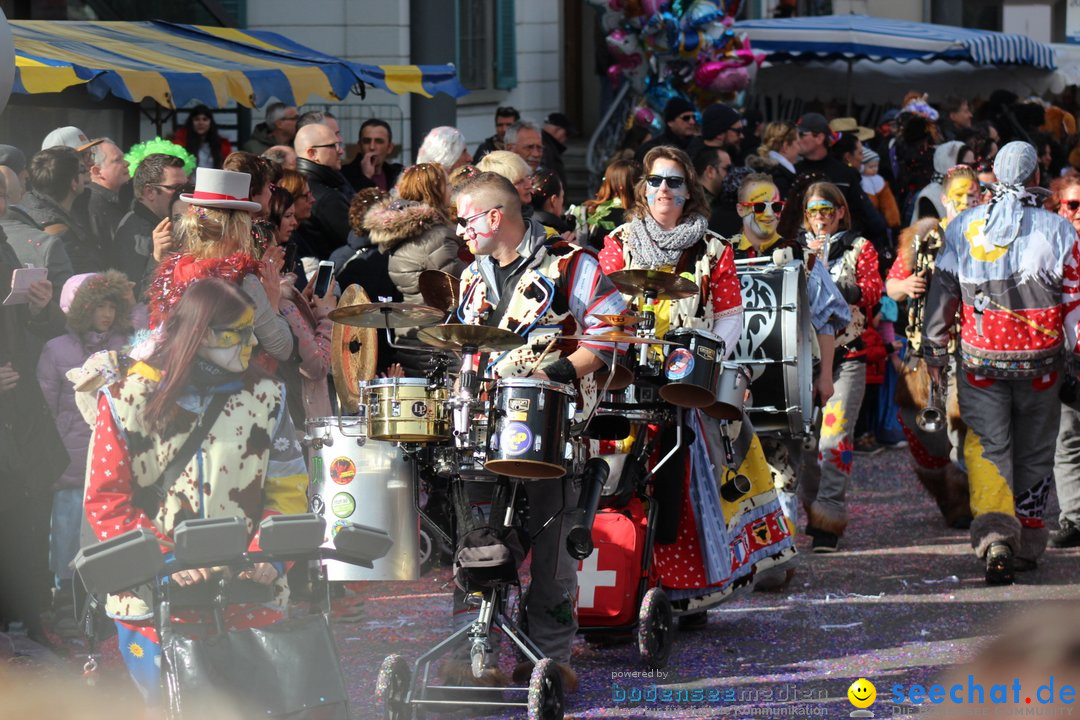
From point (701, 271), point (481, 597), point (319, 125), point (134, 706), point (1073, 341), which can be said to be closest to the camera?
point (134, 706)

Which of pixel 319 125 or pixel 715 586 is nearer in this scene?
pixel 715 586

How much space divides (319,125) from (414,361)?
1.90 metres

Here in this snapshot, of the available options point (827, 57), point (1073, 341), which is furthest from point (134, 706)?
point (827, 57)

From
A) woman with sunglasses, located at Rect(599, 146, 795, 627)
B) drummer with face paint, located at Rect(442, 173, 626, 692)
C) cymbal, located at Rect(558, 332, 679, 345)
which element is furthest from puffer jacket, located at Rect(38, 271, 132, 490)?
cymbal, located at Rect(558, 332, 679, 345)

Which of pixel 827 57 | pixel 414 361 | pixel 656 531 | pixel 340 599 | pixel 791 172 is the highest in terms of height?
pixel 827 57

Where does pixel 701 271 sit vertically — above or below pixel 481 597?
above

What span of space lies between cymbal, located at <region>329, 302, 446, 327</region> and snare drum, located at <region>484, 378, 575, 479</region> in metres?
0.34

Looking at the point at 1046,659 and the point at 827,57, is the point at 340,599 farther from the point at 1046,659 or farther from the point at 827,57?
the point at 827,57

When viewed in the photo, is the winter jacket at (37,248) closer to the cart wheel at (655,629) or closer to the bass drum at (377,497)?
the bass drum at (377,497)

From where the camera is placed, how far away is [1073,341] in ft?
26.0

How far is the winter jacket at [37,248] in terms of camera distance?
718 cm

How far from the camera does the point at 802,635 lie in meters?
7.07

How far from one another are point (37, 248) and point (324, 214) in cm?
184

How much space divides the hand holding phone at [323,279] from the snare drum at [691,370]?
184cm
